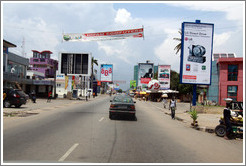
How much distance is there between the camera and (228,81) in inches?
1559

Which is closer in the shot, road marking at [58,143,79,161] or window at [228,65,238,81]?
road marking at [58,143,79,161]

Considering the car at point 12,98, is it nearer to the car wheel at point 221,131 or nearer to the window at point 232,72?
the car wheel at point 221,131

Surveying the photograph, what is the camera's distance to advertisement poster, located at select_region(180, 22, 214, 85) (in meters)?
23.4

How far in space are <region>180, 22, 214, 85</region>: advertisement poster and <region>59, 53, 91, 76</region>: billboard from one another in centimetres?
2315

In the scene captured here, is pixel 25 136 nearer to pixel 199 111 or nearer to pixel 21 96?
pixel 21 96

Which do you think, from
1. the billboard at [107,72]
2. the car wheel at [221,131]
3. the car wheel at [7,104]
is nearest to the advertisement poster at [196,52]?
the car wheel at [221,131]

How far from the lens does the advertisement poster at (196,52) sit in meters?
23.4

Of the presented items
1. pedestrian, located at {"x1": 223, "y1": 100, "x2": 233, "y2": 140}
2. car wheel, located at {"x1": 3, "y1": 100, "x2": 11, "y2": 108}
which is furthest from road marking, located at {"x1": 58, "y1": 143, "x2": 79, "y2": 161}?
car wheel, located at {"x1": 3, "y1": 100, "x2": 11, "y2": 108}

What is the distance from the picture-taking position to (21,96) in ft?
74.4

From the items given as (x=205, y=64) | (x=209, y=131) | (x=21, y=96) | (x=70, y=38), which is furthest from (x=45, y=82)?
(x=209, y=131)

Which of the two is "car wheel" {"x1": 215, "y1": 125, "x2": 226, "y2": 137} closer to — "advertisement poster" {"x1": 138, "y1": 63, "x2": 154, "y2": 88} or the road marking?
the road marking

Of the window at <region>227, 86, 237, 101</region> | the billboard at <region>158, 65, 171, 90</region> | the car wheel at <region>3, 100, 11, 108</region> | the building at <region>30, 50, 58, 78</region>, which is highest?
the building at <region>30, 50, 58, 78</region>

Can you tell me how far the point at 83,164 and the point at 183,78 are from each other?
65.1 feet

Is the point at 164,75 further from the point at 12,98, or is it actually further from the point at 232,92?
the point at 12,98
